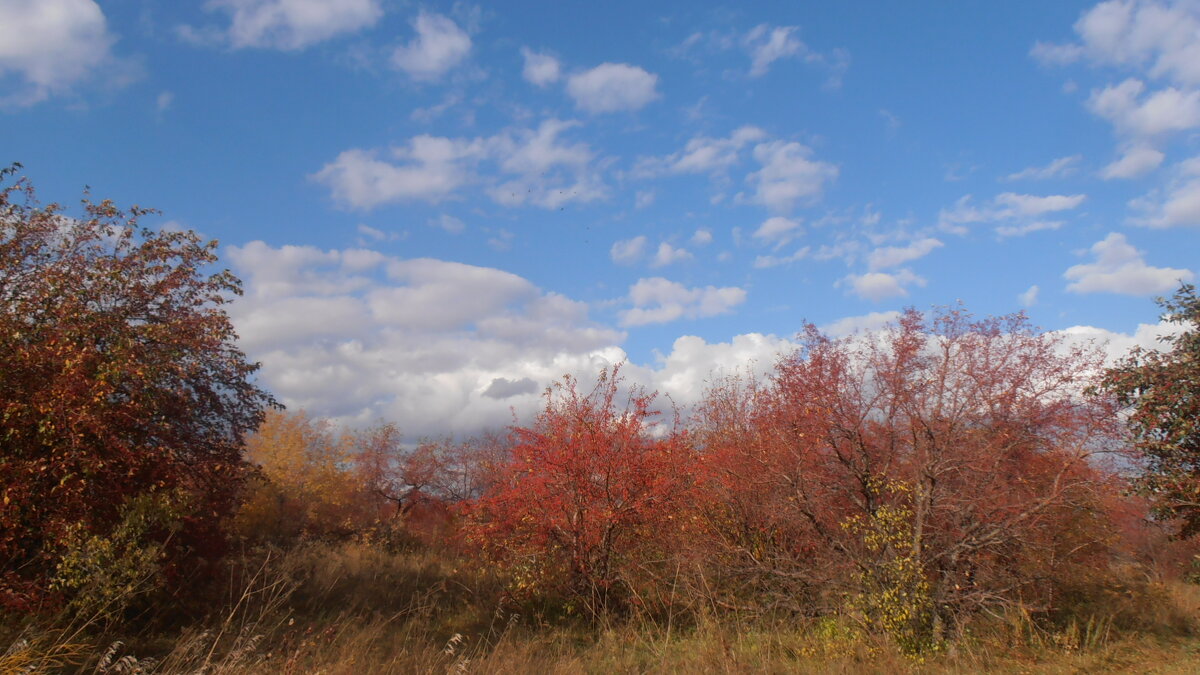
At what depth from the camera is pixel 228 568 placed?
1205cm

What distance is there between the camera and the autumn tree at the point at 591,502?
39.7ft

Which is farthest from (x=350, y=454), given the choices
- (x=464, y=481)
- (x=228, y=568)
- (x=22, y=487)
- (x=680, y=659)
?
(x=680, y=659)

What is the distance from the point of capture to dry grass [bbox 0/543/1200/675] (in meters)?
5.83

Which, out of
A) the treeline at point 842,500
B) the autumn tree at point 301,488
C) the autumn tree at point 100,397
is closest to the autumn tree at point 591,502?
the treeline at point 842,500

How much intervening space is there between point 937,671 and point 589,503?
6.43 metres

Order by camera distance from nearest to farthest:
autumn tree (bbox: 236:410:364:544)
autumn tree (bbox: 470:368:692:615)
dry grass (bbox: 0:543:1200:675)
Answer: dry grass (bbox: 0:543:1200:675)
autumn tree (bbox: 470:368:692:615)
autumn tree (bbox: 236:410:364:544)

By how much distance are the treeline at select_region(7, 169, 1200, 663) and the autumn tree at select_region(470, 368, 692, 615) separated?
0.05 meters

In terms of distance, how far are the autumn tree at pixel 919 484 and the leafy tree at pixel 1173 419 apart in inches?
26.4

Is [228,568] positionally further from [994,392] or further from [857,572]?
[994,392]

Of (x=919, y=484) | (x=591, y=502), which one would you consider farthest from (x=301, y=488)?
(x=919, y=484)

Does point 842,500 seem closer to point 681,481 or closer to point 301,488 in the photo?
point 681,481

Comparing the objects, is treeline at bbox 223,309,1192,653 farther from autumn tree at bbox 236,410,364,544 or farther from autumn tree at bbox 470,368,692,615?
autumn tree at bbox 236,410,364,544

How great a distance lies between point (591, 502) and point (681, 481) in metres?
1.84

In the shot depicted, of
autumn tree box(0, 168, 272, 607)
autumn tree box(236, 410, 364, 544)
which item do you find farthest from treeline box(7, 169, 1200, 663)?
autumn tree box(236, 410, 364, 544)
